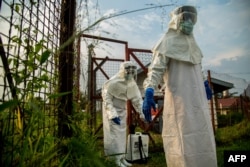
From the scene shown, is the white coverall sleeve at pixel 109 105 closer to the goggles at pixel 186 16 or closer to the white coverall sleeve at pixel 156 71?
the white coverall sleeve at pixel 156 71

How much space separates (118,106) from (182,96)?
6.29 feet

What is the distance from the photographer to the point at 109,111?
402 centimetres

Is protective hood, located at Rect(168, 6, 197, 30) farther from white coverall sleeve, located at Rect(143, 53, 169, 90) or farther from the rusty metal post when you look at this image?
the rusty metal post

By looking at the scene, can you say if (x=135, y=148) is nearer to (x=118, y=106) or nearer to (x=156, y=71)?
(x=118, y=106)

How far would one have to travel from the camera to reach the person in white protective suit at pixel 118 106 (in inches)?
163

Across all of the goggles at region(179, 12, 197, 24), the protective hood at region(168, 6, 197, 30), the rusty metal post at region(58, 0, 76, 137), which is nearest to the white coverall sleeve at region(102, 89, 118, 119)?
the protective hood at region(168, 6, 197, 30)

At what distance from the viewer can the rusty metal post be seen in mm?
1876

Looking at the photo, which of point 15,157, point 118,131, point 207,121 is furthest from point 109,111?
point 15,157

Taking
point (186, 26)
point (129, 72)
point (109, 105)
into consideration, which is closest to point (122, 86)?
point (129, 72)

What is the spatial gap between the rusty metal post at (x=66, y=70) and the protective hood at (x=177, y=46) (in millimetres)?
Answer: 1117

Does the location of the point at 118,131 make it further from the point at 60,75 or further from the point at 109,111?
the point at 60,75

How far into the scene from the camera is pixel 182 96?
8.68 ft

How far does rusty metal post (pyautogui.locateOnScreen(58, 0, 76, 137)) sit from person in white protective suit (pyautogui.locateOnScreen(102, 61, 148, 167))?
2.02m

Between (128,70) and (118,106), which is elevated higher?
(128,70)
